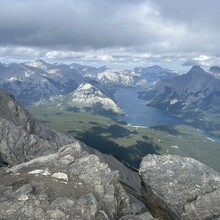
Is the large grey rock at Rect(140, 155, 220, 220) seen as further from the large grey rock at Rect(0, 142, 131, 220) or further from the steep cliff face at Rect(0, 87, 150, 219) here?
the large grey rock at Rect(0, 142, 131, 220)

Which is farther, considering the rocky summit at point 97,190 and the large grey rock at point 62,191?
the rocky summit at point 97,190

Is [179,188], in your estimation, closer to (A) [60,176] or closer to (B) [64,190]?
(B) [64,190]

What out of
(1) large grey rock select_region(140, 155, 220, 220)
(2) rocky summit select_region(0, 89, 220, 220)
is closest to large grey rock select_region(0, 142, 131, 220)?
(2) rocky summit select_region(0, 89, 220, 220)

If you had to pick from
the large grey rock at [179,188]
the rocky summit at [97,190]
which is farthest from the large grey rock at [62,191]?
the large grey rock at [179,188]

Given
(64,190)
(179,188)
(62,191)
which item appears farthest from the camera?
(179,188)

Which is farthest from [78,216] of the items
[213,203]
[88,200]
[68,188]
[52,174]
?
[213,203]

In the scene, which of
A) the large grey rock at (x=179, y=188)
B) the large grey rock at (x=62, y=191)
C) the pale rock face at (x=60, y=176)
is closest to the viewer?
the large grey rock at (x=62, y=191)

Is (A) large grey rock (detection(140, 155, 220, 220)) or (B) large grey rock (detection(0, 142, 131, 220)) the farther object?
(A) large grey rock (detection(140, 155, 220, 220))

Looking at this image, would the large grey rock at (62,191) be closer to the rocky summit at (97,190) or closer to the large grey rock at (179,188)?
the rocky summit at (97,190)

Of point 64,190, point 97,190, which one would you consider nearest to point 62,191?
point 64,190
